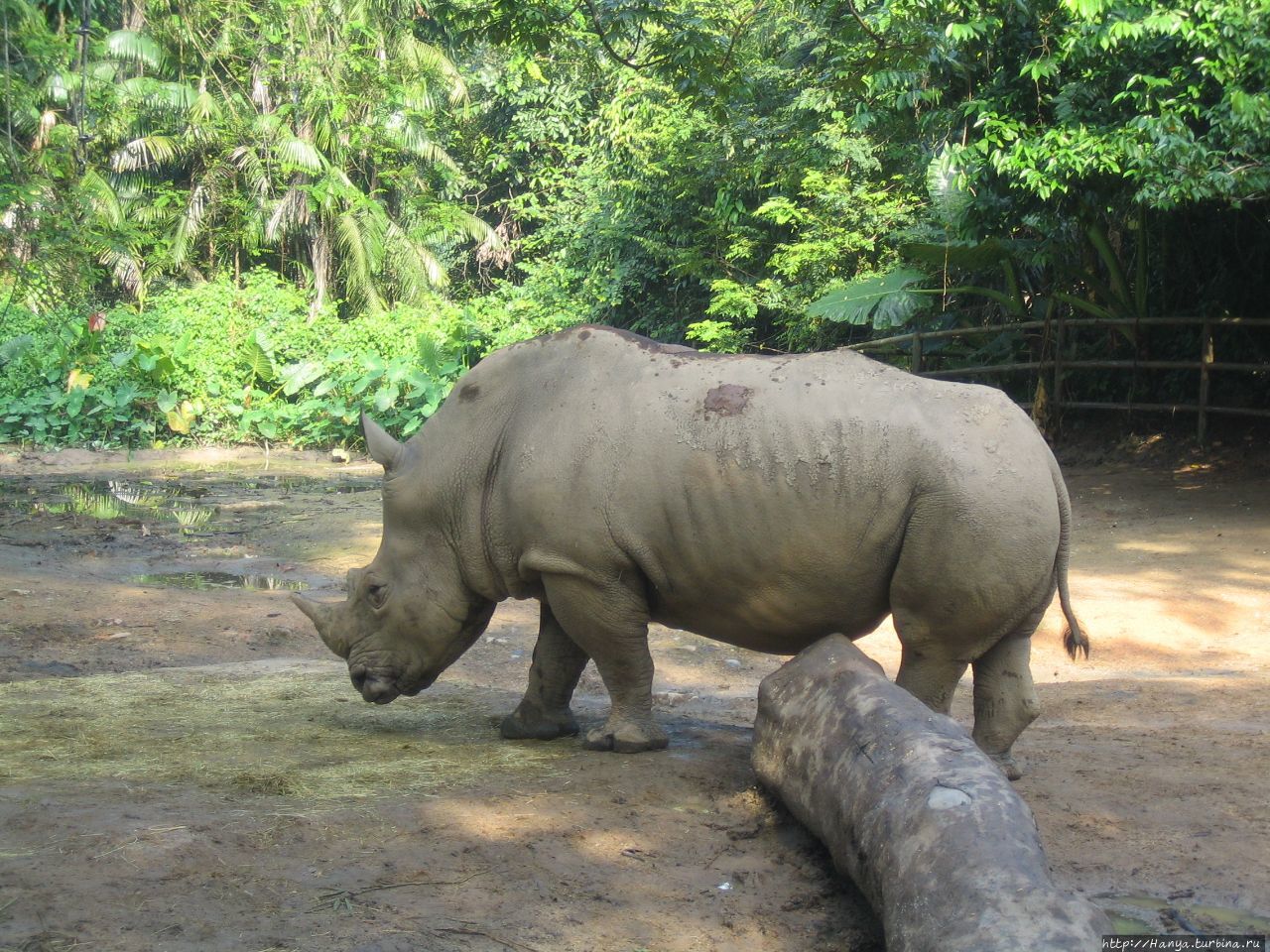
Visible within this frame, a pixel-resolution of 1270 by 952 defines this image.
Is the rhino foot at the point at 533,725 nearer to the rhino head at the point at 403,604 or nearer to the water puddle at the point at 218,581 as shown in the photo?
the rhino head at the point at 403,604

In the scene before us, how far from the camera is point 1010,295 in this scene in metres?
18.2

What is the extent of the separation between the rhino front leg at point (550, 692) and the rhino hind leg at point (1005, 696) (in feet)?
6.06

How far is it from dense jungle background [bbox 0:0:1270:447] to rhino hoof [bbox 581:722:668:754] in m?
4.18

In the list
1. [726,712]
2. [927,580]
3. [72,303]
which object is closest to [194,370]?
[72,303]

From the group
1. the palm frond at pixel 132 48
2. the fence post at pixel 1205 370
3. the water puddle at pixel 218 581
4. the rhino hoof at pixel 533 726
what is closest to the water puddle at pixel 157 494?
the water puddle at pixel 218 581

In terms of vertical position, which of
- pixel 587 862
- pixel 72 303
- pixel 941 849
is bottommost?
pixel 587 862

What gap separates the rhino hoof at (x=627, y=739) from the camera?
552 cm

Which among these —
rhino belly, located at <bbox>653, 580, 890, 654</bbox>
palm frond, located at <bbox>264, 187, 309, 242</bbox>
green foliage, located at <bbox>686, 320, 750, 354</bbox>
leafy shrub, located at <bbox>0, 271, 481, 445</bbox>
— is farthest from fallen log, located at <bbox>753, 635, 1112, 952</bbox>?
palm frond, located at <bbox>264, 187, 309, 242</bbox>

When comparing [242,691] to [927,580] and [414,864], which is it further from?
[927,580]

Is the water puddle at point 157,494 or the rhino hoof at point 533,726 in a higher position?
the rhino hoof at point 533,726

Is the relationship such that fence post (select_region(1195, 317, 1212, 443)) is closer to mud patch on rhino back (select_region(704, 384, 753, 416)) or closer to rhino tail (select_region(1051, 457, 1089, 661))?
rhino tail (select_region(1051, 457, 1089, 661))

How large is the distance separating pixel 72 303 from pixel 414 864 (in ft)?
29.2

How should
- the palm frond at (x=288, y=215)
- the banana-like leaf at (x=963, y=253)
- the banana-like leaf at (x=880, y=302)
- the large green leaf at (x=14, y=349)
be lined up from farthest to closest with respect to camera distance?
1. the palm frond at (x=288, y=215)
2. the large green leaf at (x=14, y=349)
3. the banana-like leaf at (x=880, y=302)
4. the banana-like leaf at (x=963, y=253)

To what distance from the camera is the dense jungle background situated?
11117 mm
